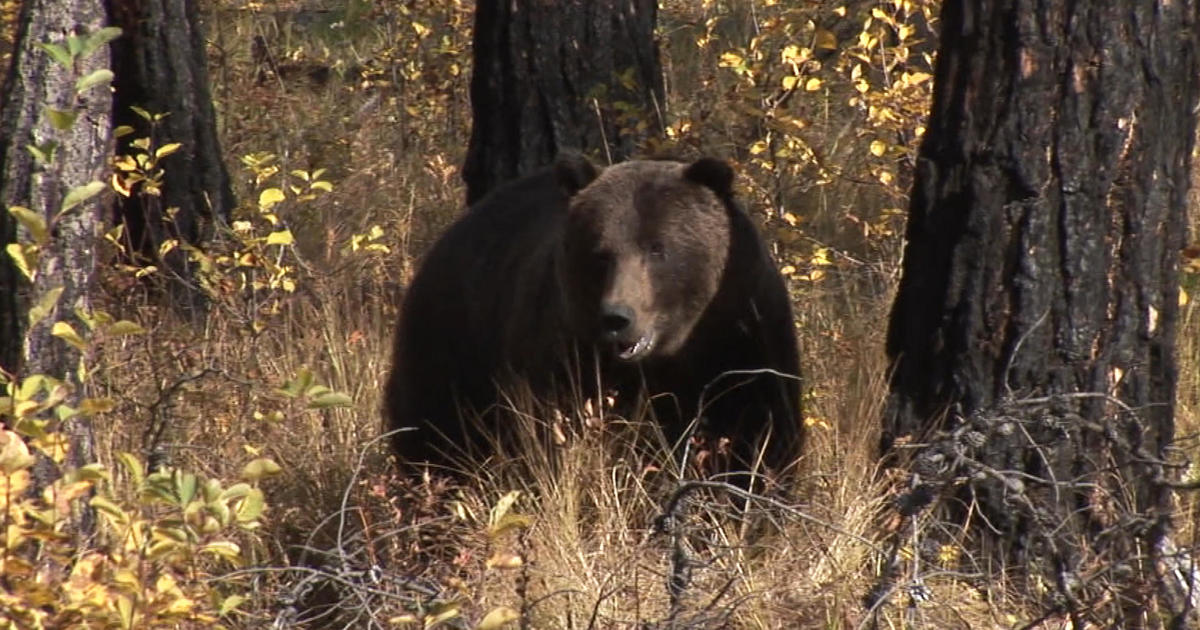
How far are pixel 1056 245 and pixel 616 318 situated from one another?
132cm

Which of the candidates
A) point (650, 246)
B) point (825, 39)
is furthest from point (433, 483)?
point (825, 39)

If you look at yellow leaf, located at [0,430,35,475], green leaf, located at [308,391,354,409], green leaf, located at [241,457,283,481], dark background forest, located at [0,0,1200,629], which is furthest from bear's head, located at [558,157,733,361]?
yellow leaf, located at [0,430,35,475]

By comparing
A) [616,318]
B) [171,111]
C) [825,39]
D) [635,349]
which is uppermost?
[825,39]

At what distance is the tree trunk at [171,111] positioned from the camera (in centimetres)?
905

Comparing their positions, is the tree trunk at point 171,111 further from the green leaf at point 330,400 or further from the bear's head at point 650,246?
the green leaf at point 330,400

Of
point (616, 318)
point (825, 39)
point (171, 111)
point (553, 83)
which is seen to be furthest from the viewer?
point (171, 111)

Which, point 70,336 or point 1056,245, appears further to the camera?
point 1056,245

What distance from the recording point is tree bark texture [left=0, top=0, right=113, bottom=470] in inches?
168

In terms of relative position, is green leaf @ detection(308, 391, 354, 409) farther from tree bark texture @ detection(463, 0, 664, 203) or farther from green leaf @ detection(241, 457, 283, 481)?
tree bark texture @ detection(463, 0, 664, 203)

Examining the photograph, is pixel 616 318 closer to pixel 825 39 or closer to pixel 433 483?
pixel 433 483

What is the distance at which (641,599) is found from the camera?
4406 millimetres

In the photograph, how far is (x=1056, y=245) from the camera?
15.7 feet

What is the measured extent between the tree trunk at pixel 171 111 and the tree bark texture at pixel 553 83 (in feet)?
6.44

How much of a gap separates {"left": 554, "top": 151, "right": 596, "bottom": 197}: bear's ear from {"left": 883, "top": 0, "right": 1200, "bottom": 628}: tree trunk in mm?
1167
